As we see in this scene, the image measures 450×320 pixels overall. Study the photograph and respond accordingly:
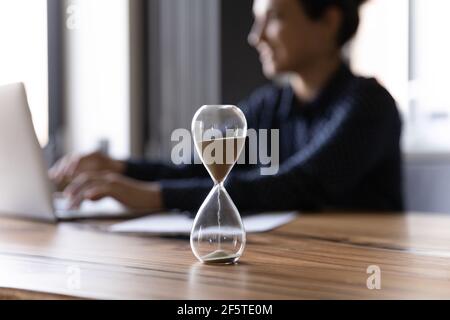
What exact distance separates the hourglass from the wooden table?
18 millimetres

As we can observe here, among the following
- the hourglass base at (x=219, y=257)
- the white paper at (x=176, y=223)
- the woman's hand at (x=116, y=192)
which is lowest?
the white paper at (x=176, y=223)

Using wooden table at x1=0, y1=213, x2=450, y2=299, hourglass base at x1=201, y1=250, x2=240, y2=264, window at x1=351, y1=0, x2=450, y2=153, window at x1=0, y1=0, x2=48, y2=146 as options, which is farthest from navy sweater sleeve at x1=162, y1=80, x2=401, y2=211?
window at x1=0, y1=0, x2=48, y2=146

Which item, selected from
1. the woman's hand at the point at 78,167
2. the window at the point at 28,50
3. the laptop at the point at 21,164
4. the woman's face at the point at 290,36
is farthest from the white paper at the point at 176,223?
the window at the point at 28,50

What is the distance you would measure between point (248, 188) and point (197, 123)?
0.50 m

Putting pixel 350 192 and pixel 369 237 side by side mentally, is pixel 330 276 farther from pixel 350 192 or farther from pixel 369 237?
pixel 350 192

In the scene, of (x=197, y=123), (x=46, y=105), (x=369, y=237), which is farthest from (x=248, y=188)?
(x=46, y=105)

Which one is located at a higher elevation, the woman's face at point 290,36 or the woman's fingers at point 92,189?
the woman's face at point 290,36

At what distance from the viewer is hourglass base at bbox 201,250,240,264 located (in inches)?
22.7

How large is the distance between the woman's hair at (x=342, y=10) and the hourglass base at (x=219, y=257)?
949 mm

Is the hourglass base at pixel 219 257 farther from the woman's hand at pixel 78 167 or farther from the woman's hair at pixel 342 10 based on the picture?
the woman's hair at pixel 342 10

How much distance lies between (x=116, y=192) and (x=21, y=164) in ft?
0.58

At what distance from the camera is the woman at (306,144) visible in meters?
1.04

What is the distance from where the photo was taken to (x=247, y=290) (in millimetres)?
469

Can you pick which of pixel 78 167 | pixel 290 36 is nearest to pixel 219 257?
pixel 78 167
